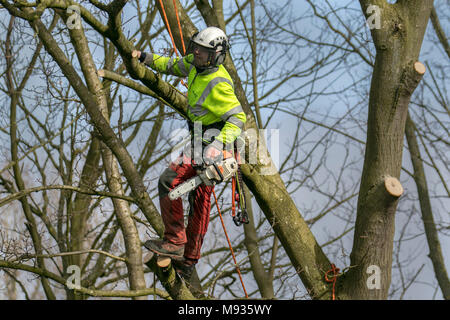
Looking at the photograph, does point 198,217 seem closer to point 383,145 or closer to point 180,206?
point 180,206

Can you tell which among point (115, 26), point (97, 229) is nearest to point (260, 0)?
point (97, 229)

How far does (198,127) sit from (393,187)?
1.67 metres

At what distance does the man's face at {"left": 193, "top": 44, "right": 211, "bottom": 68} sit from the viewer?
472cm

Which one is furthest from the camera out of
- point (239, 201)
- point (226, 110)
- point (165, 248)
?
point (239, 201)

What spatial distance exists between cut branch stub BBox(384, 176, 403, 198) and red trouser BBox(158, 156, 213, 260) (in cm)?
145

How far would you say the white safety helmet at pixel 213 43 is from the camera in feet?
15.4

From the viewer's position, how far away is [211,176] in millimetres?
4641

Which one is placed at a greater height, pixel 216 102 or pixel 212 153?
pixel 216 102

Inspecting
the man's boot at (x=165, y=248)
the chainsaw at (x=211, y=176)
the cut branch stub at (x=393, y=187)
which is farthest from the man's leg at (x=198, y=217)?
the cut branch stub at (x=393, y=187)

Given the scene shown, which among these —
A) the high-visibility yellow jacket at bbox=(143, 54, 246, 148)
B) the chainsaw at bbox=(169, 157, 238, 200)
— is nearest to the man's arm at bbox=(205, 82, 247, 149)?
the high-visibility yellow jacket at bbox=(143, 54, 246, 148)

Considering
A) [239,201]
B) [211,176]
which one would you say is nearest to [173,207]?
[211,176]

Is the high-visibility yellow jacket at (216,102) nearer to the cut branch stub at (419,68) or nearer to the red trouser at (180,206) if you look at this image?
the red trouser at (180,206)

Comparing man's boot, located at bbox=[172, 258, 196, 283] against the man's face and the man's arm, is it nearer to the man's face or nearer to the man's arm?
the man's arm
